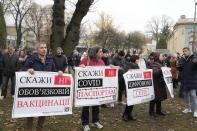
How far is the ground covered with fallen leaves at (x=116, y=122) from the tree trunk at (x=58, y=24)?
6577mm

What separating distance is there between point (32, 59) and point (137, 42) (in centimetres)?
9303

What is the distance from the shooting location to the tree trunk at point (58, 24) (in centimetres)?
1914

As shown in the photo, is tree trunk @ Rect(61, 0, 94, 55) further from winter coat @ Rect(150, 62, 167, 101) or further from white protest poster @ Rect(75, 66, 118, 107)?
white protest poster @ Rect(75, 66, 118, 107)

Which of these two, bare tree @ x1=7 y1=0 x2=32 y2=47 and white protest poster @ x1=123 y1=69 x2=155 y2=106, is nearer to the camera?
white protest poster @ x1=123 y1=69 x2=155 y2=106

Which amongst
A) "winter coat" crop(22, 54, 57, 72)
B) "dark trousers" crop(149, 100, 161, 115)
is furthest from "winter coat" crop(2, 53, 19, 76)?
"winter coat" crop(22, 54, 57, 72)

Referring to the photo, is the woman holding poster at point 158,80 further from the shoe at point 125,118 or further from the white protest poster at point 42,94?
the white protest poster at point 42,94

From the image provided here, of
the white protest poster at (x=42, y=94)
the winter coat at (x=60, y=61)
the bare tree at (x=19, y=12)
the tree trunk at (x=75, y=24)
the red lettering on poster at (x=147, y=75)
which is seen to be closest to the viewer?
the white protest poster at (x=42, y=94)

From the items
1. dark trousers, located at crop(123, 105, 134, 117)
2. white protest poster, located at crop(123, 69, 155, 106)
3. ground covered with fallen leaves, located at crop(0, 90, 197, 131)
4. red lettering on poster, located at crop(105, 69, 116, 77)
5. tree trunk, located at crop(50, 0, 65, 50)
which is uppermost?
tree trunk, located at crop(50, 0, 65, 50)

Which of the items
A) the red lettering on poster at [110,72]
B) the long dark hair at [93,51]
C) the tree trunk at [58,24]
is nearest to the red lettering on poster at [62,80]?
the long dark hair at [93,51]

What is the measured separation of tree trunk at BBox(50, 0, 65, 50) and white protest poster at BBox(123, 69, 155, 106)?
334 inches

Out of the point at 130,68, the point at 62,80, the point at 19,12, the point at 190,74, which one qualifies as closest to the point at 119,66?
the point at 130,68

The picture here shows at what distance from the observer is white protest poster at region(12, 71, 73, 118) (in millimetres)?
8375

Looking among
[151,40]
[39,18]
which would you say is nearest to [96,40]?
[39,18]

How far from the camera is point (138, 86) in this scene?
1139 centimetres
